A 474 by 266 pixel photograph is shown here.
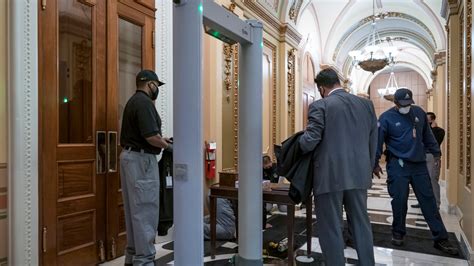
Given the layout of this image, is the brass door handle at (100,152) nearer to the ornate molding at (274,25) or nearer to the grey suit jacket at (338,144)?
the grey suit jacket at (338,144)

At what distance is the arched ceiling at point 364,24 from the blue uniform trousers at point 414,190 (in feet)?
14.7

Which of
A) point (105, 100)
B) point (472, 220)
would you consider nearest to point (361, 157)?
point (472, 220)

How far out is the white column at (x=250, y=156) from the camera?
2.49 metres

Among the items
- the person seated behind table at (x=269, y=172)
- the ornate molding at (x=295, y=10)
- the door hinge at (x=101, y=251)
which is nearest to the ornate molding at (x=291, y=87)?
the ornate molding at (x=295, y=10)

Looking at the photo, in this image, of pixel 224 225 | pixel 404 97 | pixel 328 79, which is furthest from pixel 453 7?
pixel 224 225

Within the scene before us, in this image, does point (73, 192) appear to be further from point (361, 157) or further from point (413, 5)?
point (413, 5)

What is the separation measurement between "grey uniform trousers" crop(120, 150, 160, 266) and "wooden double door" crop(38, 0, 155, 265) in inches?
16.8

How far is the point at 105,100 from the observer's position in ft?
9.78

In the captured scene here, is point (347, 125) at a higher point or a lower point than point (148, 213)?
higher

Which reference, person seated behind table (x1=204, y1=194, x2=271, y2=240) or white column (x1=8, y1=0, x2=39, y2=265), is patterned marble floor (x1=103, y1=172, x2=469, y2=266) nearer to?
person seated behind table (x1=204, y1=194, x2=271, y2=240)

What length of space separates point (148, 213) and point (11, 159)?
3.27 feet

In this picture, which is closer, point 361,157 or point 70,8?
point 361,157

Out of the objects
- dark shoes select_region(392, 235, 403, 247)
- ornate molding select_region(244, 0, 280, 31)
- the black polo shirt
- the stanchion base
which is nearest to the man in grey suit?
the stanchion base

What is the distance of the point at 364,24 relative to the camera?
397 inches
